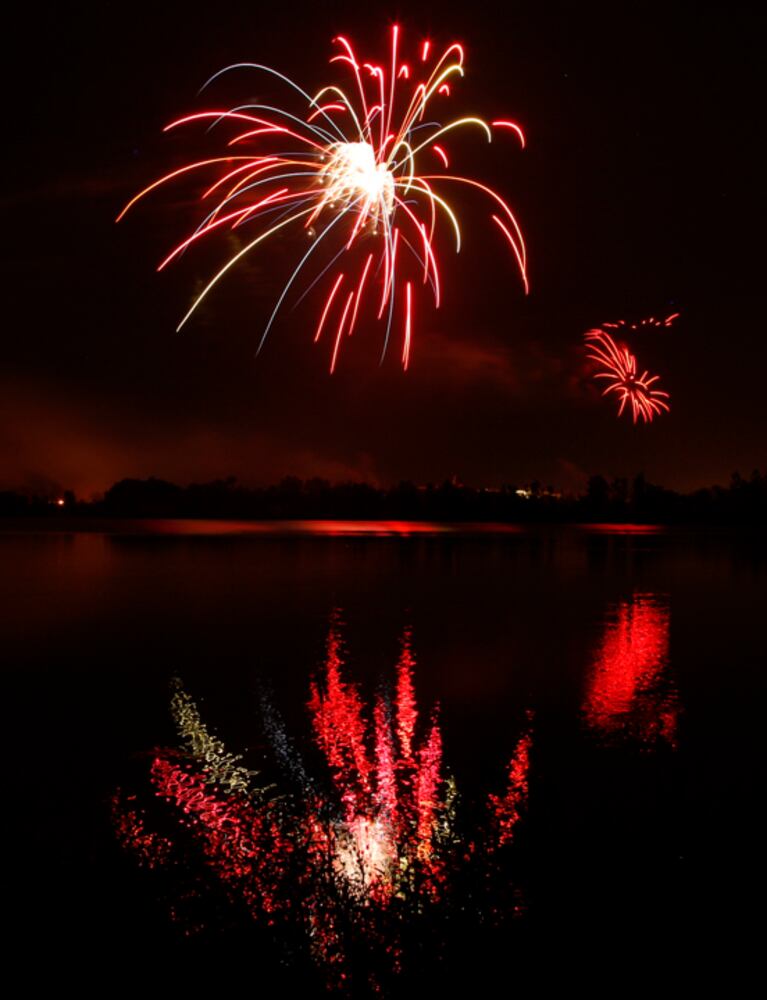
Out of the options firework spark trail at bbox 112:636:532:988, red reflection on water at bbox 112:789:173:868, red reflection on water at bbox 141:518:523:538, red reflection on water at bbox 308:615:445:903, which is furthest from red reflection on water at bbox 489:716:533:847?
red reflection on water at bbox 141:518:523:538

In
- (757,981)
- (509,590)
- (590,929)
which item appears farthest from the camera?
(509,590)

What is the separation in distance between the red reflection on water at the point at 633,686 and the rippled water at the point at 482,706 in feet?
0.15

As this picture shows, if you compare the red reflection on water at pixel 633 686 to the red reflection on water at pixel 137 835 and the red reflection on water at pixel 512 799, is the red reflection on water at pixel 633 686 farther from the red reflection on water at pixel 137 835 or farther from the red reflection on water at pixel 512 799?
the red reflection on water at pixel 137 835

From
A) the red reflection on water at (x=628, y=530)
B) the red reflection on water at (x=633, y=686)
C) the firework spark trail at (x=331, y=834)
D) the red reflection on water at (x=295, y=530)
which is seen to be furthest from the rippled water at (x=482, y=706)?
the red reflection on water at (x=628, y=530)

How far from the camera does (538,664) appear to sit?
12.6m

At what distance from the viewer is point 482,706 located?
32.8 feet

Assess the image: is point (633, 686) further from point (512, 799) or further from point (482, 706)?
point (512, 799)

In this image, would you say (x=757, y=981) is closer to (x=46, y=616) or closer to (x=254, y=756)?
(x=254, y=756)

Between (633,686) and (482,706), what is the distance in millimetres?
2328

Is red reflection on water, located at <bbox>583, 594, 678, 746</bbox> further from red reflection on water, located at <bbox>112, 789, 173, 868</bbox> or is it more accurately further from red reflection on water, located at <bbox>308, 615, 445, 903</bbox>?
red reflection on water, located at <bbox>112, 789, 173, 868</bbox>

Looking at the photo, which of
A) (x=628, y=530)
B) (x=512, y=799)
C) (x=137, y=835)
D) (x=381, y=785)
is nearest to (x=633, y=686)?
(x=512, y=799)

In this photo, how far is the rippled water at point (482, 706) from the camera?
5.32 m

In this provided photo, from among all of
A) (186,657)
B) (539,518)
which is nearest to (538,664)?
(186,657)

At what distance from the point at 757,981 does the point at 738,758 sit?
3928 mm
